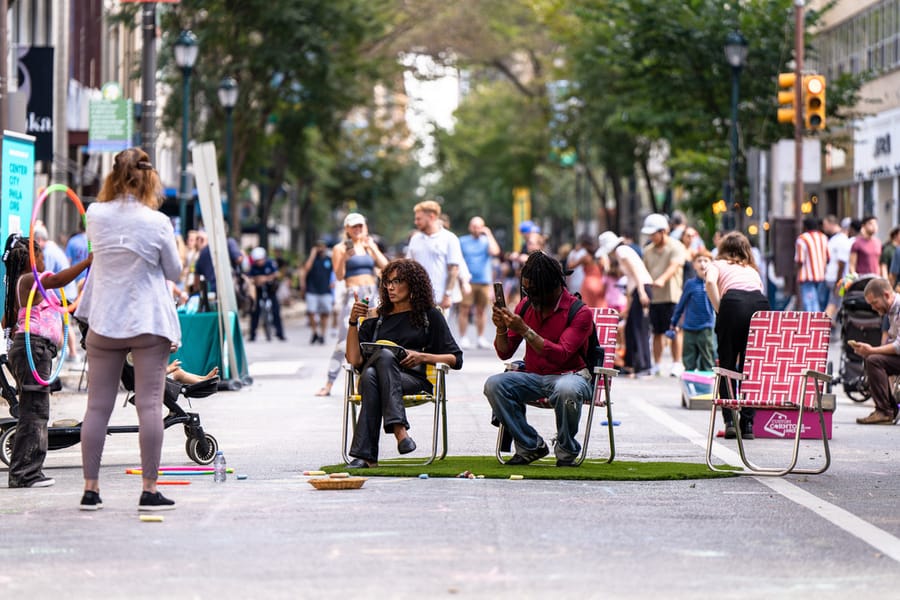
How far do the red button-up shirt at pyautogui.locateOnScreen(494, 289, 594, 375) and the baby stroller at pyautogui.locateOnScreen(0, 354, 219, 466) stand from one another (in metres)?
2.00

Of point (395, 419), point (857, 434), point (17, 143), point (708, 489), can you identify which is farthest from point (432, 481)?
point (17, 143)

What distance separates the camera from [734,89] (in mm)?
32406

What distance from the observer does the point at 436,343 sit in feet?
39.2

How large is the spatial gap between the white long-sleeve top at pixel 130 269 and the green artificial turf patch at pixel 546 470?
2234mm

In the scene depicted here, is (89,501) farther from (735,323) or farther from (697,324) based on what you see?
(697,324)

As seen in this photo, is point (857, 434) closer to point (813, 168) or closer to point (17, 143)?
point (17, 143)

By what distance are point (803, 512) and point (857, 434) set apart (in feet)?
17.9

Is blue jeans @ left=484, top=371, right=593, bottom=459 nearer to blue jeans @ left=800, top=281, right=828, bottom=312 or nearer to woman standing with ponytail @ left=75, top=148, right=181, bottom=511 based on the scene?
woman standing with ponytail @ left=75, top=148, right=181, bottom=511

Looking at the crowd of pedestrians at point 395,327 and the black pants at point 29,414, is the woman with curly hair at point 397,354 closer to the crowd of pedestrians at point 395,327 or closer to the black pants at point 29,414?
Result: the crowd of pedestrians at point 395,327

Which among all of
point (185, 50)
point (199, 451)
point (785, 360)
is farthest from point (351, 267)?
point (185, 50)

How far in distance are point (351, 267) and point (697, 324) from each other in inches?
143

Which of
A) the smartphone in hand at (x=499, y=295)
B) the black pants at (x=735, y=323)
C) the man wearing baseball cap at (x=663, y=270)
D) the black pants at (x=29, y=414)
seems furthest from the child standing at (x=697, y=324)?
the black pants at (x=29, y=414)

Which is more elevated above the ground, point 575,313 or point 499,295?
point 499,295

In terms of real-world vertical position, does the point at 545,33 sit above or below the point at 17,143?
above
